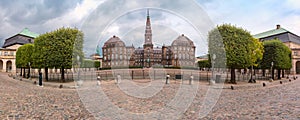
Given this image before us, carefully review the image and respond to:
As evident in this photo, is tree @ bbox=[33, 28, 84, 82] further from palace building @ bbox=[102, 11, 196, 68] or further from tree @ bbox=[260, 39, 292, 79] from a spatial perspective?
tree @ bbox=[260, 39, 292, 79]

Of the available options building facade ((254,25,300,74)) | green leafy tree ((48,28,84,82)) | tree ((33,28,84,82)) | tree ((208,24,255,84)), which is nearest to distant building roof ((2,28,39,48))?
tree ((33,28,84,82))

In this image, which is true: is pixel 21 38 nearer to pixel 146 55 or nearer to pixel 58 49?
pixel 146 55

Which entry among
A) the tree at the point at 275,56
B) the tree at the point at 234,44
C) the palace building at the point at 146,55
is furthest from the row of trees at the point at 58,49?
the tree at the point at 275,56

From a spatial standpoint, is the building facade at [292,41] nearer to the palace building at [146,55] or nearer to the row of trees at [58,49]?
the palace building at [146,55]

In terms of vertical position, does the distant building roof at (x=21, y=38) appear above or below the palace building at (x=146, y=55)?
above

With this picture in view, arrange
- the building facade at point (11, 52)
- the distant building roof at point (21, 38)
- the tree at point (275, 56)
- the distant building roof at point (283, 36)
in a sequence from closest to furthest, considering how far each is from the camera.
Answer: the tree at point (275, 56), the distant building roof at point (283, 36), the building facade at point (11, 52), the distant building roof at point (21, 38)

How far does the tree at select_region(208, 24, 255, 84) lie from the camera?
27.1m

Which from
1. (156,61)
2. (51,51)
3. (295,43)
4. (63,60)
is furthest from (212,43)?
(295,43)

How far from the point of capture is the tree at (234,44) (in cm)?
2708

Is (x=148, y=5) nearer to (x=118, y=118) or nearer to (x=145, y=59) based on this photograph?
(x=118, y=118)

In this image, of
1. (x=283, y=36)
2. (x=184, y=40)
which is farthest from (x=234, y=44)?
(x=283, y=36)

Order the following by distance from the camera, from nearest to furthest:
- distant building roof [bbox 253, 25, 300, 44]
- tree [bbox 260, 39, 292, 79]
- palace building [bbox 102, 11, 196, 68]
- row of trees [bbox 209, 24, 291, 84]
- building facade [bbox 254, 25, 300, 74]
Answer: palace building [bbox 102, 11, 196, 68]
row of trees [bbox 209, 24, 291, 84]
tree [bbox 260, 39, 292, 79]
building facade [bbox 254, 25, 300, 74]
distant building roof [bbox 253, 25, 300, 44]

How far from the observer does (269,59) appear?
37781 millimetres

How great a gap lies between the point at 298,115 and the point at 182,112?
5105 millimetres
